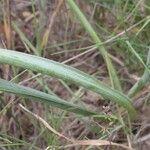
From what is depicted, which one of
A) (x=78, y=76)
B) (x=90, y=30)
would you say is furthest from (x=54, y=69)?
(x=90, y=30)

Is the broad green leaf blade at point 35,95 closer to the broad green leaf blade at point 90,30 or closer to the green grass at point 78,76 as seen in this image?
the green grass at point 78,76

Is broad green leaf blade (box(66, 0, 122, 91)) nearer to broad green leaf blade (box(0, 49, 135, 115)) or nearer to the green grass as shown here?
the green grass

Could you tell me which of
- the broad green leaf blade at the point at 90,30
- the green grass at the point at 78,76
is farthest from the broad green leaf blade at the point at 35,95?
the broad green leaf blade at the point at 90,30

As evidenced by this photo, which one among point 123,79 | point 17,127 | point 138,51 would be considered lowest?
point 17,127

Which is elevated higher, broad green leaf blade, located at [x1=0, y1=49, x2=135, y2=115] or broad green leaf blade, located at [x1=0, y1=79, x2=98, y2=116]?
broad green leaf blade, located at [x1=0, y1=49, x2=135, y2=115]

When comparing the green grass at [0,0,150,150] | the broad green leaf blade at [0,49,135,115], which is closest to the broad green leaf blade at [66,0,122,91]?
the green grass at [0,0,150,150]

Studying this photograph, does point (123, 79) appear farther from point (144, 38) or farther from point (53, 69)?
point (53, 69)

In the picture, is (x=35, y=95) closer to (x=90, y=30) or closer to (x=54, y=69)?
(x=54, y=69)

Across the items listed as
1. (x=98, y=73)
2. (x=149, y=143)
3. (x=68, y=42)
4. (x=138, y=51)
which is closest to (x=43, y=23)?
(x=68, y=42)
